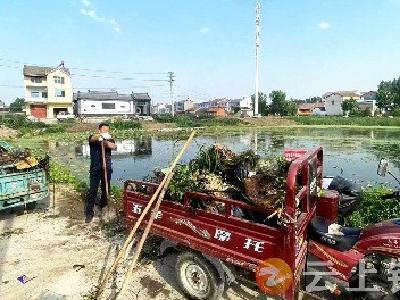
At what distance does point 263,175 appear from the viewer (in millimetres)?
4230

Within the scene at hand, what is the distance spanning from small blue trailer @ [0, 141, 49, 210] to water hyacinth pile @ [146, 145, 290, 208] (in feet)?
12.3

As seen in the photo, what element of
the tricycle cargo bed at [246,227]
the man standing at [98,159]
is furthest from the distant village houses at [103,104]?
the tricycle cargo bed at [246,227]

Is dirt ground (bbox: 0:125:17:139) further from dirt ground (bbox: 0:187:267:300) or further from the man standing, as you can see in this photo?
the man standing

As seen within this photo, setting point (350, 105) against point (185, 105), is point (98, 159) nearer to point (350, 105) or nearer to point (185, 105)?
point (350, 105)

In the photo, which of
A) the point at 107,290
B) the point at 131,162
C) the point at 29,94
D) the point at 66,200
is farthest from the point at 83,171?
the point at 29,94

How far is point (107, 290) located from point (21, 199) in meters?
4.25

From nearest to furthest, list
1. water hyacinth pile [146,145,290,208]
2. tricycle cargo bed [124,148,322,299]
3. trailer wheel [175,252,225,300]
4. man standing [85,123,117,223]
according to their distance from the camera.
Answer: tricycle cargo bed [124,148,322,299], water hyacinth pile [146,145,290,208], trailer wheel [175,252,225,300], man standing [85,123,117,223]

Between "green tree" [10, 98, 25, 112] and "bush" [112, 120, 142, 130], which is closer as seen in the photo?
"bush" [112, 120, 142, 130]

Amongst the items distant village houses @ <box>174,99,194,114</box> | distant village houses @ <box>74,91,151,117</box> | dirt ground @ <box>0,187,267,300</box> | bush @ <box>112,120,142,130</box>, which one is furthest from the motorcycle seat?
distant village houses @ <box>174,99,194,114</box>

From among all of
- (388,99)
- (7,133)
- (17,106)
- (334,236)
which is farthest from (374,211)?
(17,106)

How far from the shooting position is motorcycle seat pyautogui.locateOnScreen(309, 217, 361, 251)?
A: 3.96 m

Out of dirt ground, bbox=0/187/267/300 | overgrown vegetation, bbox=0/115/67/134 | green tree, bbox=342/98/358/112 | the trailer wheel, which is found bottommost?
dirt ground, bbox=0/187/267/300

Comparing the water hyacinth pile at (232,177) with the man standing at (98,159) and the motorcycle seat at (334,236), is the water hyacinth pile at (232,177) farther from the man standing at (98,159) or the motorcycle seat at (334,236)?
the man standing at (98,159)

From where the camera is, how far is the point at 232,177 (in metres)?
4.97
